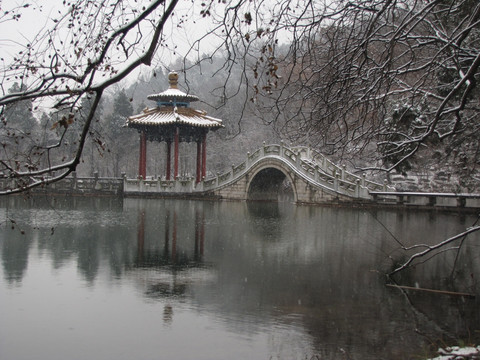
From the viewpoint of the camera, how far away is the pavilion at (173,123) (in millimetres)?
29641

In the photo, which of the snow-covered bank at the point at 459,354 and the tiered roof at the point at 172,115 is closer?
the snow-covered bank at the point at 459,354

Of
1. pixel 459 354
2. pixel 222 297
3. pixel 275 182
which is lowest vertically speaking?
pixel 222 297

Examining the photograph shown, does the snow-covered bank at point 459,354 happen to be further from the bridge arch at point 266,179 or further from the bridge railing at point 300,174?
the bridge arch at point 266,179

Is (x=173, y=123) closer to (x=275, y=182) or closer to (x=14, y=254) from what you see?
(x=275, y=182)

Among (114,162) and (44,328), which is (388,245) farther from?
(114,162)

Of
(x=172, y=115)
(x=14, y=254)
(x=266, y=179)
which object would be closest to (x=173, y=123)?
(x=172, y=115)

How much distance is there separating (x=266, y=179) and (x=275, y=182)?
2.89ft

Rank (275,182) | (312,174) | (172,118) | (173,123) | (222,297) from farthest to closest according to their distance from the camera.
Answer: (275,182)
(172,118)
(173,123)
(312,174)
(222,297)

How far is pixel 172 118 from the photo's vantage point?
97.8 feet

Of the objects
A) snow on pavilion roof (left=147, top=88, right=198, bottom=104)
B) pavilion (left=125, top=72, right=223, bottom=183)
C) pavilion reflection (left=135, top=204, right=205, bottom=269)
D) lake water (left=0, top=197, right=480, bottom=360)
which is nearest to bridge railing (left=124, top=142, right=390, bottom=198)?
pavilion (left=125, top=72, right=223, bottom=183)

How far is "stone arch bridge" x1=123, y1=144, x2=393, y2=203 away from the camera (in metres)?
25.5

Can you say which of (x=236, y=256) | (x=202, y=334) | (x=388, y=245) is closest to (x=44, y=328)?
(x=202, y=334)

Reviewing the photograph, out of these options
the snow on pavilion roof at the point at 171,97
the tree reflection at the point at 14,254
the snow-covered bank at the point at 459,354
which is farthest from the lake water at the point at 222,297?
the snow on pavilion roof at the point at 171,97

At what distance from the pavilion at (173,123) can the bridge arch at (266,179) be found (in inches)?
113
